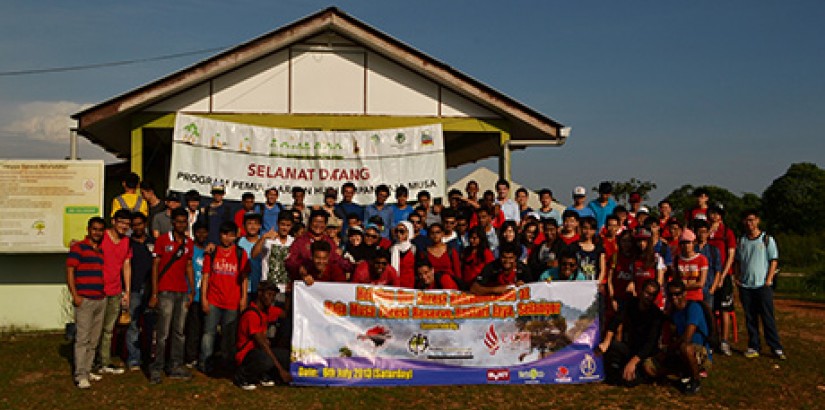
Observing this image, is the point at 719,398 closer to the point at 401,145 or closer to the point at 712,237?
the point at 712,237

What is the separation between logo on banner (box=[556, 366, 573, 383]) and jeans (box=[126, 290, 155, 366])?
4.78 meters

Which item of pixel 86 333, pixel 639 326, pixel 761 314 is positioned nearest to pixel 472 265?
pixel 639 326

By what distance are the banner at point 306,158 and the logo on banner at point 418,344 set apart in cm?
418

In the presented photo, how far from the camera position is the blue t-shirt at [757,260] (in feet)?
27.7

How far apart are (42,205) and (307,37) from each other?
5010mm

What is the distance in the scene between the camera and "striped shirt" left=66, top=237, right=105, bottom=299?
268 inches

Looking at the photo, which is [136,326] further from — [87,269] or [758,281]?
[758,281]

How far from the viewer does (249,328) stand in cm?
684

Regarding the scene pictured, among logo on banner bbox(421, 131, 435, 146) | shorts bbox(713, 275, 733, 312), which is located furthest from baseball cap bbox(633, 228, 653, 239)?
logo on banner bbox(421, 131, 435, 146)

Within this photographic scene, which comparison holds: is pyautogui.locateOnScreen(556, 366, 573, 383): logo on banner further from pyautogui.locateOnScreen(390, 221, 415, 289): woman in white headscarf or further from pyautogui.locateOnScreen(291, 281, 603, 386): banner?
pyautogui.locateOnScreen(390, 221, 415, 289): woman in white headscarf

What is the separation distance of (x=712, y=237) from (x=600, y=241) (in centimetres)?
188

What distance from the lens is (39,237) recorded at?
10.0 m

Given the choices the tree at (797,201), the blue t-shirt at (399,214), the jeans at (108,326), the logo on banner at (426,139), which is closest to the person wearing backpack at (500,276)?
the blue t-shirt at (399,214)

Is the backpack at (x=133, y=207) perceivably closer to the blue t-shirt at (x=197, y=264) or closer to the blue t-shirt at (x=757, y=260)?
the blue t-shirt at (x=197, y=264)
